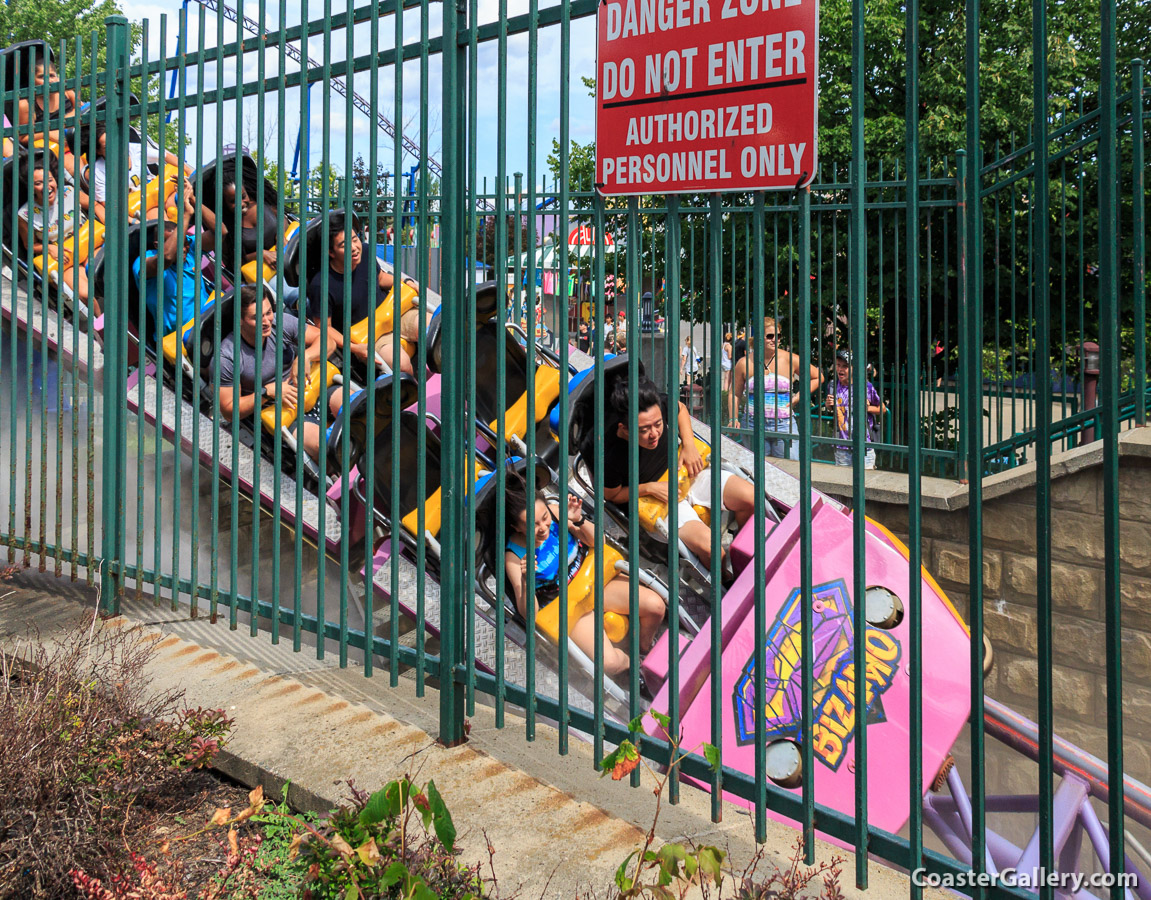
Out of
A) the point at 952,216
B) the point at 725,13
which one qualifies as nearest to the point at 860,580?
the point at 725,13

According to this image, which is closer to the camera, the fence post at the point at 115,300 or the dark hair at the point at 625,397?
the fence post at the point at 115,300

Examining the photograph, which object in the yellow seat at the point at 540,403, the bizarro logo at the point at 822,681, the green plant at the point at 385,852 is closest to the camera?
the green plant at the point at 385,852

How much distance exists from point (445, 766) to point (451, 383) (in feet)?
3.91

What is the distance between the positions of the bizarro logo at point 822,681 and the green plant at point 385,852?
1556 millimetres

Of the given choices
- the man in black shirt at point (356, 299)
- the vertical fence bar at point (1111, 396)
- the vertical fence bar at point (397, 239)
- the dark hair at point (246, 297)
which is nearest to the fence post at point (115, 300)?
the dark hair at point (246, 297)

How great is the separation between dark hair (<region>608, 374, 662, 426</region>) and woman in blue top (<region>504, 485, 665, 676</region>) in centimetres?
61

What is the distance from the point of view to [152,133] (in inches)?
516

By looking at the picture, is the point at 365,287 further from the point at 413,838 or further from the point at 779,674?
the point at 413,838

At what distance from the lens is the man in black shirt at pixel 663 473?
4.97 m

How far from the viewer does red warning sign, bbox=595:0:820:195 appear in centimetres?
214

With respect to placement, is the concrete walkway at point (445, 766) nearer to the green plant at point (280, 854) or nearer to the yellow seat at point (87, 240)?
the green plant at point (280, 854)

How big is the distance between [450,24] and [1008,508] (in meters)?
4.33

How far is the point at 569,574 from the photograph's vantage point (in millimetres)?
Answer: 4707

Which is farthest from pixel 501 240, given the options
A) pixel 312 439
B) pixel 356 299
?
pixel 356 299
